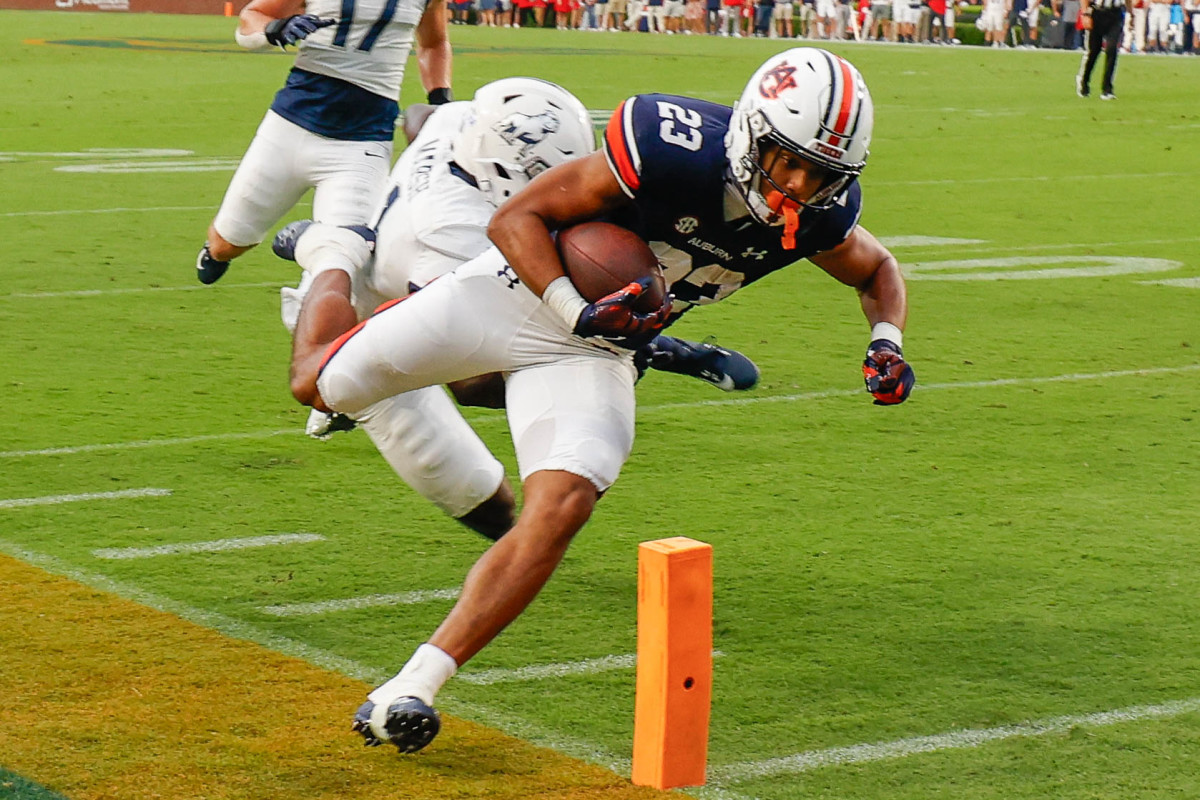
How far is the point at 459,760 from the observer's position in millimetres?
3656

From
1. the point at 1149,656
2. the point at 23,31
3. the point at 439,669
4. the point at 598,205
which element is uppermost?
the point at 598,205

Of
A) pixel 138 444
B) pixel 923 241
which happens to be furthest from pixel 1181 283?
pixel 138 444

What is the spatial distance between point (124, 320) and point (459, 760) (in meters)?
5.14

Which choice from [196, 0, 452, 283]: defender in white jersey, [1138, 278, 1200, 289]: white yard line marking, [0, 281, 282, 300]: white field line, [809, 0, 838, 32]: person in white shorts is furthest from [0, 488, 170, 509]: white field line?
[809, 0, 838, 32]: person in white shorts

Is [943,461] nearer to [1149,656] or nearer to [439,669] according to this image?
[1149,656]

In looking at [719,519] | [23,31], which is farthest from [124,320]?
[23,31]

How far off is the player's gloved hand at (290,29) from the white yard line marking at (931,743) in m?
3.69

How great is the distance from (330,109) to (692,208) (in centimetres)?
307

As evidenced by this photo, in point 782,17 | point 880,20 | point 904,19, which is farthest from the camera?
point 782,17

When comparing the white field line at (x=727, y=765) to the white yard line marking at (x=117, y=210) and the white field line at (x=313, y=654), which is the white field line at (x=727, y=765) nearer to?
the white field line at (x=313, y=654)

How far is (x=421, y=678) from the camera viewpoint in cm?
361

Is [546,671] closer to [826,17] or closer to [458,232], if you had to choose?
[458,232]

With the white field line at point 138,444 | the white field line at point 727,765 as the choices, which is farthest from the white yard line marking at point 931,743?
the white field line at point 138,444

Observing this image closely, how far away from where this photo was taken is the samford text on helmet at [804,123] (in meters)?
3.84
